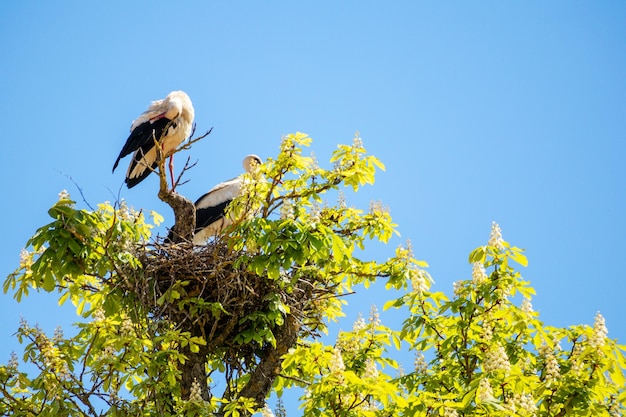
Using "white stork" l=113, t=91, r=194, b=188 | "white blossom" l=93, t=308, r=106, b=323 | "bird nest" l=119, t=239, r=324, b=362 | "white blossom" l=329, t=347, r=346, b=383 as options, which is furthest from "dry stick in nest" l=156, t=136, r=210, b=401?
"white stork" l=113, t=91, r=194, b=188

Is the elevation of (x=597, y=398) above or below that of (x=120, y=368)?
above

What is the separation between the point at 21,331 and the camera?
7926 millimetres

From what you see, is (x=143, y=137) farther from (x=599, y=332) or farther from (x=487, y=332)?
(x=599, y=332)

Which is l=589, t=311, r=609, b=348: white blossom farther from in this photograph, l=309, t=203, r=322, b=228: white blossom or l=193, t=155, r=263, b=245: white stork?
l=193, t=155, r=263, b=245: white stork

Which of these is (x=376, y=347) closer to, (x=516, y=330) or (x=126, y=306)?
(x=516, y=330)

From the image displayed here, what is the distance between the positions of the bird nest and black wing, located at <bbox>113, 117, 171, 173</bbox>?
2.79m

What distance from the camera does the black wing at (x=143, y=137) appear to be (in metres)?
11.0

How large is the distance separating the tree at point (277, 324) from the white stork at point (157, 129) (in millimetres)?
2341

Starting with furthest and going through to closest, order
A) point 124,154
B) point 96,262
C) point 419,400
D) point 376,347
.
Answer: point 124,154, point 376,347, point 96,262, point 419,400

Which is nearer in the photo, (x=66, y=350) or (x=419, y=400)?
(x=419, y=400)

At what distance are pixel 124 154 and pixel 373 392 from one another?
5217 millimetres

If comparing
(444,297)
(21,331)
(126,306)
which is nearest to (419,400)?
(444,297)

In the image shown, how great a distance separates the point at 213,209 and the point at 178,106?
4.54ft

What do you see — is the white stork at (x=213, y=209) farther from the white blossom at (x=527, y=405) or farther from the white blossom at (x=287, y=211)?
the white blossom at (x=527, y=405)
